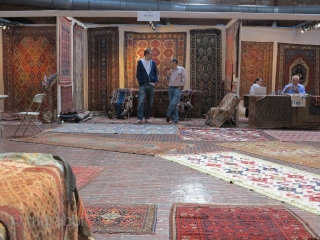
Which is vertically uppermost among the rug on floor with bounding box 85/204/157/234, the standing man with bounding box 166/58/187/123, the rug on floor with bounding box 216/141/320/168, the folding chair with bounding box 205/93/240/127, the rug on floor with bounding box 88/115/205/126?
the standing man with bounding box 166/58/187/123

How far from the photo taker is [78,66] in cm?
1165

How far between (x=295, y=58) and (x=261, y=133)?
4.60 m

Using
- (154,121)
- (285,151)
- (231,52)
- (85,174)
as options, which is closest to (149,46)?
(154,121)

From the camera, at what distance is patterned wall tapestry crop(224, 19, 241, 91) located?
9.93m

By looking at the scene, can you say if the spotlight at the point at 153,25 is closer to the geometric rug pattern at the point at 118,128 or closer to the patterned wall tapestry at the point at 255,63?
the patterned wall tapestry at the point at 255,63

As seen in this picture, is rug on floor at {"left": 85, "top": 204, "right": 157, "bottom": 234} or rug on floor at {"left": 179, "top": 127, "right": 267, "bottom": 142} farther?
rug on floor at {"left": 179, "top": 127, "right": 267, "bottom": 142}

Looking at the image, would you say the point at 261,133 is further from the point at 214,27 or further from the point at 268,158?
the point at 214,27

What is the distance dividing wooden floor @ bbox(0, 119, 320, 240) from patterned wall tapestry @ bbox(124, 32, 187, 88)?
6.57 m

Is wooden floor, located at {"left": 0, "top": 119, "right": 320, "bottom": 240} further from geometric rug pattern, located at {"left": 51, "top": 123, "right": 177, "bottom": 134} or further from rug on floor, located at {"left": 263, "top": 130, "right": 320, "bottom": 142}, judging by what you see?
geometric rug pattern, located at {"left": 51, "top": 123, "right": 177, "bottom": 134}

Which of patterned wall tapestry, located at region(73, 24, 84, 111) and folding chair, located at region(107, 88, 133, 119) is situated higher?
patterned wall tapestry, located at region(73, 24, 84, 111)

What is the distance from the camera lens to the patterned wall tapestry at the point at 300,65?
12.4m

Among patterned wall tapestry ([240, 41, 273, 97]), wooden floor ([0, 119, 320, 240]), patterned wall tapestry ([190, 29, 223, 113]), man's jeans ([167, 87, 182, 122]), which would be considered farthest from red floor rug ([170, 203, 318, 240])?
patterned wall tapestry ([240, 41, 273, 97])

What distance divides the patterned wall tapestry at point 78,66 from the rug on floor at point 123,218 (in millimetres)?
8096

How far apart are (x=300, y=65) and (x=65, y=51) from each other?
6.67 meters
